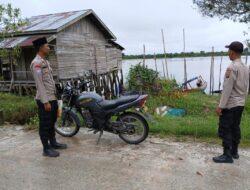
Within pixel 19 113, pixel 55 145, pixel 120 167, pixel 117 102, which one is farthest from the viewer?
A: pixel 19 113

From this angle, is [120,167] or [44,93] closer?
[120,167]

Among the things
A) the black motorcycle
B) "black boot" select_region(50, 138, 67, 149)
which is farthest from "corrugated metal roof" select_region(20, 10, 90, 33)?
"black boot" select_region(50, 138, 67, 149)

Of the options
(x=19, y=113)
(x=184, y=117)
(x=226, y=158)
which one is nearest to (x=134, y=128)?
(x=226, y=158)

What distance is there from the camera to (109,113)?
17.8ft

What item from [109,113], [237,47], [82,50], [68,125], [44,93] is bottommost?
[68,125]

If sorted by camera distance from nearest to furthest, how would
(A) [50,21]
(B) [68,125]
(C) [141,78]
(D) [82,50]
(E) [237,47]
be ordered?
1. (E) [237,47]
2. (B) [68,125]
3. (C) [141,78]
4. (A) [50,21]
5. (D) [82,50]

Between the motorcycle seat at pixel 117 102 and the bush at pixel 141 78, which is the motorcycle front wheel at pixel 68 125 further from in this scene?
the bush at pixel 141 78

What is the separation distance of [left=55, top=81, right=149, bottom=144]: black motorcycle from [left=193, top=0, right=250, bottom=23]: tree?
11.8 meters

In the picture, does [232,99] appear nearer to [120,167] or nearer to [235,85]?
[235,85]

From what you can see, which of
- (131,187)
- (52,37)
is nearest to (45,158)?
(131,187)

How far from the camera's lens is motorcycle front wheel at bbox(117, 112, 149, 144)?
5298mm

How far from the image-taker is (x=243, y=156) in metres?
4.67

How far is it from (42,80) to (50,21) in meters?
14.4

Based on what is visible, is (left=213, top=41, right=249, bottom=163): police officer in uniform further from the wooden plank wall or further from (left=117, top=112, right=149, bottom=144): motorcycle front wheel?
the wooden plank wall
